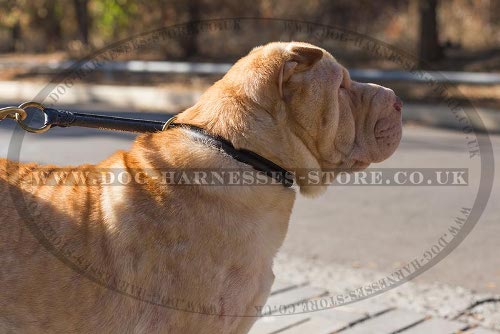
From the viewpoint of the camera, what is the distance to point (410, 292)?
5.16 meters

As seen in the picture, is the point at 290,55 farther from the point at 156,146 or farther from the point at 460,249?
the point at 460,249

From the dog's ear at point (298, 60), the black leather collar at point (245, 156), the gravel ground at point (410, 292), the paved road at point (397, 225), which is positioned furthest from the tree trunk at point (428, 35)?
the black leather collar at point (245, 156)

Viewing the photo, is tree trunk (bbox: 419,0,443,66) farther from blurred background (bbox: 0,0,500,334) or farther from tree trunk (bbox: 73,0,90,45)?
tree trunk (bbox: 73,0,90,45)

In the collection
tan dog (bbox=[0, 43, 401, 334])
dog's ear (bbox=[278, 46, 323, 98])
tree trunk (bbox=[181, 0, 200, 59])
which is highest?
dog's ear (bbox=[278, 46, 323, 98])

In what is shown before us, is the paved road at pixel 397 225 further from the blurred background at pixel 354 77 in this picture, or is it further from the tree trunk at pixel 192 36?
the tree trunk at pixel 192 36

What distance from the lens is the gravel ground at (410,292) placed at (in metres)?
4.76

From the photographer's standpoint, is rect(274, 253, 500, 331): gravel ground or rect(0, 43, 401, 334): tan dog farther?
rect(274, 253, 500, 331): gravel ground

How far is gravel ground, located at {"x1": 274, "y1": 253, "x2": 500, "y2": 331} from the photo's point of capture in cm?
476

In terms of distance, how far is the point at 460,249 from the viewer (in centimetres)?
624

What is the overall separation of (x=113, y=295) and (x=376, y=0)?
19338 millimetres

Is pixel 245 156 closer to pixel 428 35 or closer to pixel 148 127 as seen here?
pixel 148 127

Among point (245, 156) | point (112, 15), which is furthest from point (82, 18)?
point (245, 156)

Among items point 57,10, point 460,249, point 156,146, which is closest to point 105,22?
point 57,10

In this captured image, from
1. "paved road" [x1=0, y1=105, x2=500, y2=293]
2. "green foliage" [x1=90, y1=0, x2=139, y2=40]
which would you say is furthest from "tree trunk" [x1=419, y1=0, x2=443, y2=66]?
"green foliage" [x1=90, y1=0, x2=139, y2=40]
